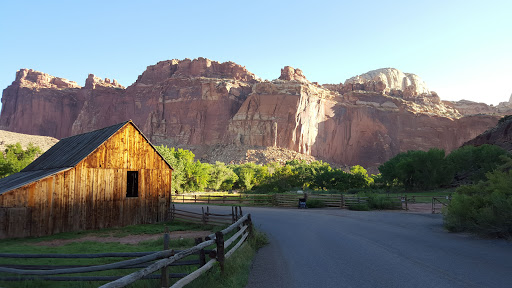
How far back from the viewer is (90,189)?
50.8ft

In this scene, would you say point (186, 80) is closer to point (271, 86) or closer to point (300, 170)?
point (271, 86)

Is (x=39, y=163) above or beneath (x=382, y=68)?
beneath

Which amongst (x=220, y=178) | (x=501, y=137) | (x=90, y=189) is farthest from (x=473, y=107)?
(x=90, y=189)

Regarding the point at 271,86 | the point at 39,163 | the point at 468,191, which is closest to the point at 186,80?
the point at 271,86

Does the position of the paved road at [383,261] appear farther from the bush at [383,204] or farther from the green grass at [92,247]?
the bush at [383,204]

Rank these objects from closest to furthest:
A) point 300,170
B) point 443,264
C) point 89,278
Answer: point 89,278, point 443,264, point 300,170

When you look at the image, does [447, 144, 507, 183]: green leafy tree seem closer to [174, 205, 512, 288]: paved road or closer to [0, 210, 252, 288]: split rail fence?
[174, 205, 512, 288]: paved road

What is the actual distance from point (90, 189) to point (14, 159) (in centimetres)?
2134

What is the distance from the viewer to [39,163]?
1989 centimetres

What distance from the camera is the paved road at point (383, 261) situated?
603 cm

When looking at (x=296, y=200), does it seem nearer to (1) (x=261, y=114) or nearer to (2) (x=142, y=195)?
(2) (x=142, y=195)

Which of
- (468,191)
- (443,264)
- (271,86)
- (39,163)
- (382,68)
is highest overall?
(382,68)

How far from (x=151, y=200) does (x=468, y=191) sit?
15.5 metres

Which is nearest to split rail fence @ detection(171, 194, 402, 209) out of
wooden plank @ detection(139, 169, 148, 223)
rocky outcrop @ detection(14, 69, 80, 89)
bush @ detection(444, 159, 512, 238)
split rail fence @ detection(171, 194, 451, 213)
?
split rail fence @ detection(171, 194, 451, 213)
